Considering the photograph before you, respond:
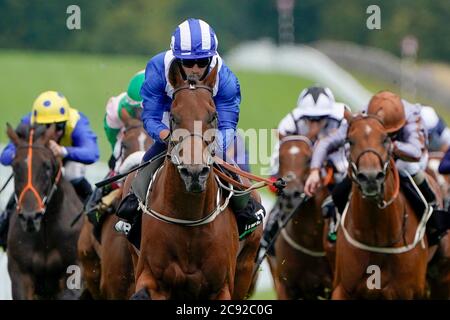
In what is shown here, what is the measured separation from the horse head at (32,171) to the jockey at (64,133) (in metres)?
0.22

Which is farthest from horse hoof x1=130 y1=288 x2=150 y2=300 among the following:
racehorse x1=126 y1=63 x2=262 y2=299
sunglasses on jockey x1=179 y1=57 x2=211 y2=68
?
sunglasses on jockey x1=179 y1=57 x2=211 y2=68

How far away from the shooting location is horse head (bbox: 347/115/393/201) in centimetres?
949

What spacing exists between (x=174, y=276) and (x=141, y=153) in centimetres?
232

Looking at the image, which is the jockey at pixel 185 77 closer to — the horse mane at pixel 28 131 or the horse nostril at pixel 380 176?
the horse nostril at pixel 380 176

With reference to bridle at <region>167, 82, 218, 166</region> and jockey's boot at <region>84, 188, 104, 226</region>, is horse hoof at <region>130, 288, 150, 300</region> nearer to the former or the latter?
bridle at <region>167, 82, 218, 166</region>

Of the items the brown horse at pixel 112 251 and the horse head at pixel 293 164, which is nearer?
the brown horse at pixel 112 251

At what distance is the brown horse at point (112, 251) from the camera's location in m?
10.4

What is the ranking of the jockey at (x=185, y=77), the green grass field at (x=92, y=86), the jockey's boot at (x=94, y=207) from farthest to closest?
the green grass field at (x=92, y=86) < the jockey's boot at (x=94, y=207) < the jockey at (x=185, y=77)

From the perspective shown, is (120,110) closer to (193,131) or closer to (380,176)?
(380,176)

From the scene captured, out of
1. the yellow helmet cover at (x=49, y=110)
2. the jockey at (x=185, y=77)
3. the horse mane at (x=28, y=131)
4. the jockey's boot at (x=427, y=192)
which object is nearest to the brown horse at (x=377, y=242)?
the jockey's boot at (x=427, y=192)
